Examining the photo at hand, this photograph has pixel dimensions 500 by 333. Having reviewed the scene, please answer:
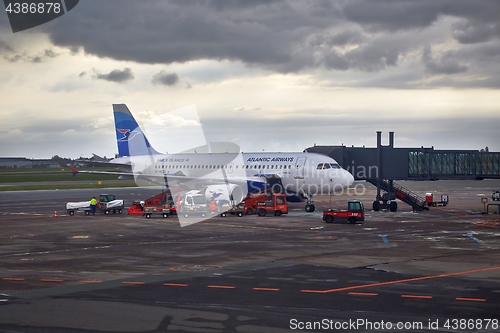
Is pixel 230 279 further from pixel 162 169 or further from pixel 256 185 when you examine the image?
pixel 162 169

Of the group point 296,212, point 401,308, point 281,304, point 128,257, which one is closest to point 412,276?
point 401,308

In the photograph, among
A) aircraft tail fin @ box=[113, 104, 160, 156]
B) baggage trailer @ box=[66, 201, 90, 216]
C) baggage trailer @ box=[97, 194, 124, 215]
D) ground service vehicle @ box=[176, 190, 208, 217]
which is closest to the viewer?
ground service vehicle @ box=[176, 190, 208, 217]

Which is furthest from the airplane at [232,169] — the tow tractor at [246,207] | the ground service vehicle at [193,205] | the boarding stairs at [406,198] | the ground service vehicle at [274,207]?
the boarding stairs at [406,198]

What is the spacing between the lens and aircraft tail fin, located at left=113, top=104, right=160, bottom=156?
74688mm

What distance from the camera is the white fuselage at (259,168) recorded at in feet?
186

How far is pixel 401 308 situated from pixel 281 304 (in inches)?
144

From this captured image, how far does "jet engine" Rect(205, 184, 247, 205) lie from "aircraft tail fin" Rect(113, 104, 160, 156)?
18.9 meters

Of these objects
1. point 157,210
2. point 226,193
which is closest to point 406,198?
point 226,193

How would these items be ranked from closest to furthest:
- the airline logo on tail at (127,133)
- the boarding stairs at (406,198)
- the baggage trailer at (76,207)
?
the baggage trailer at (76,207), the boarding stairs at (406,198), the airline logo on tail at (127,133)

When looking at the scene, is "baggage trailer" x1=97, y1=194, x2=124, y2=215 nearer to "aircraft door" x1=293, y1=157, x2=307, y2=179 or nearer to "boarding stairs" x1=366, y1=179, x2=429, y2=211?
"aircraft door" x1=293, y1=157, x2=307, y2=179

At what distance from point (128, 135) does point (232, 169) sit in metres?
17.3

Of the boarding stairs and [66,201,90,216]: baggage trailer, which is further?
the boarding stairs

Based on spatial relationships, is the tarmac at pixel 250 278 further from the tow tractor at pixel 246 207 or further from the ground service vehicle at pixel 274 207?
the ground service vehicle at pixel 274 207

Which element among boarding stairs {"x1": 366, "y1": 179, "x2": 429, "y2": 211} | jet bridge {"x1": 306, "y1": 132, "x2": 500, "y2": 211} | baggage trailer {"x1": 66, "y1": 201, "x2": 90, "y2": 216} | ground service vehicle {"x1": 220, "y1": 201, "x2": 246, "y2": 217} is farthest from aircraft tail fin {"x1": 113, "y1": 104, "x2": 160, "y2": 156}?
boarding stairs {"x1": 366, "y1": 179, "x2": 429, "y2": 211}
